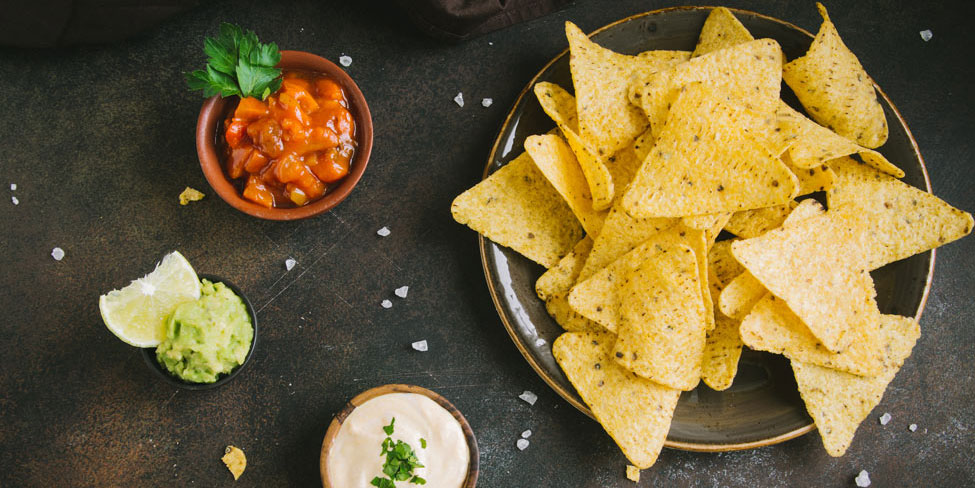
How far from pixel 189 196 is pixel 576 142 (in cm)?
120

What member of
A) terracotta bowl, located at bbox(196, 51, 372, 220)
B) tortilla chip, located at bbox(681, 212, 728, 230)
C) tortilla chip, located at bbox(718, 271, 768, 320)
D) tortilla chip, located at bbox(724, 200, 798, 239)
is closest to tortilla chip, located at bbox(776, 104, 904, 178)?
tortilla chip, located at bbox(724, 200, 798, 239)

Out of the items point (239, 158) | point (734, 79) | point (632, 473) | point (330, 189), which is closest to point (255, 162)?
point (239, 158)

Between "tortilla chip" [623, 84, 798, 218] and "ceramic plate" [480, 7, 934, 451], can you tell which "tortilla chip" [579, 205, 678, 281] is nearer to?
"tortilla chip" [623, 84, 798, 218]

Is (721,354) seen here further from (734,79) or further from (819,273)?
(734,79)

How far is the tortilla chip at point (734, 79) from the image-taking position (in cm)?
170

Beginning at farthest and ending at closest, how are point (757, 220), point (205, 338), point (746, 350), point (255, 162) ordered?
point (746, 350)
point (757, 220)
point (255, 162)
point (205, 338)

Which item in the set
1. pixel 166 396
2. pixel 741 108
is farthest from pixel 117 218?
pixel 741 108

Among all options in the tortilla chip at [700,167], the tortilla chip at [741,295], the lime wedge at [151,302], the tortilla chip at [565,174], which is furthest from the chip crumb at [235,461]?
the tortilla chip at [741,295]

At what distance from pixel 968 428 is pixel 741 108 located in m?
1.33

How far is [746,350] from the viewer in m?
1.88

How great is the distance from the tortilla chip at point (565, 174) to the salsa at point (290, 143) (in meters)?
0.54

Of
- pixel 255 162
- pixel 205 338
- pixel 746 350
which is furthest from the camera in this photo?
pixel 746 350

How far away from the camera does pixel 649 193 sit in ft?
5.45

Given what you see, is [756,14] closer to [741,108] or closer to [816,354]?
[741,108]
